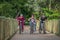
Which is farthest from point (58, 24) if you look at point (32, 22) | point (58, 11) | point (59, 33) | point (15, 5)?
point (15, 5)

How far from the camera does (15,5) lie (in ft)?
215

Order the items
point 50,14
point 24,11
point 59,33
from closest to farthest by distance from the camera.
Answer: point 59,33 → point 50,14 → point 24,11

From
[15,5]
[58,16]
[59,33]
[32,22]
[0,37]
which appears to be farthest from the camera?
[15,5]

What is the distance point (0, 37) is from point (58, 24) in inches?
403

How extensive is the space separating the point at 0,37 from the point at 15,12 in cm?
5423

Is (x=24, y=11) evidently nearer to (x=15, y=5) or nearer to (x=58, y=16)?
(x=15, y=5)

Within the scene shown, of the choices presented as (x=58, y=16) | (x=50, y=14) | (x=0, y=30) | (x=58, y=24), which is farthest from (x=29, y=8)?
(x=0, y=30)

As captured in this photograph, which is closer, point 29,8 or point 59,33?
point 59,33

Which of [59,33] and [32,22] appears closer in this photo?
[59,33]

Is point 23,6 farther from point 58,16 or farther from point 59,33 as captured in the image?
point 59,33

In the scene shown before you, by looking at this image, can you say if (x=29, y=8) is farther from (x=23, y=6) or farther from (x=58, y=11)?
(x=58, y=11)

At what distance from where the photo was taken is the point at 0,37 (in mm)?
13125

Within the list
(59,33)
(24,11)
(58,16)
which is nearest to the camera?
(59,33)

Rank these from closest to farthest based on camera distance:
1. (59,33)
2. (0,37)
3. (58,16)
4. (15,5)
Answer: (0,37) → (59,33) → (58,16) → (15,5)
